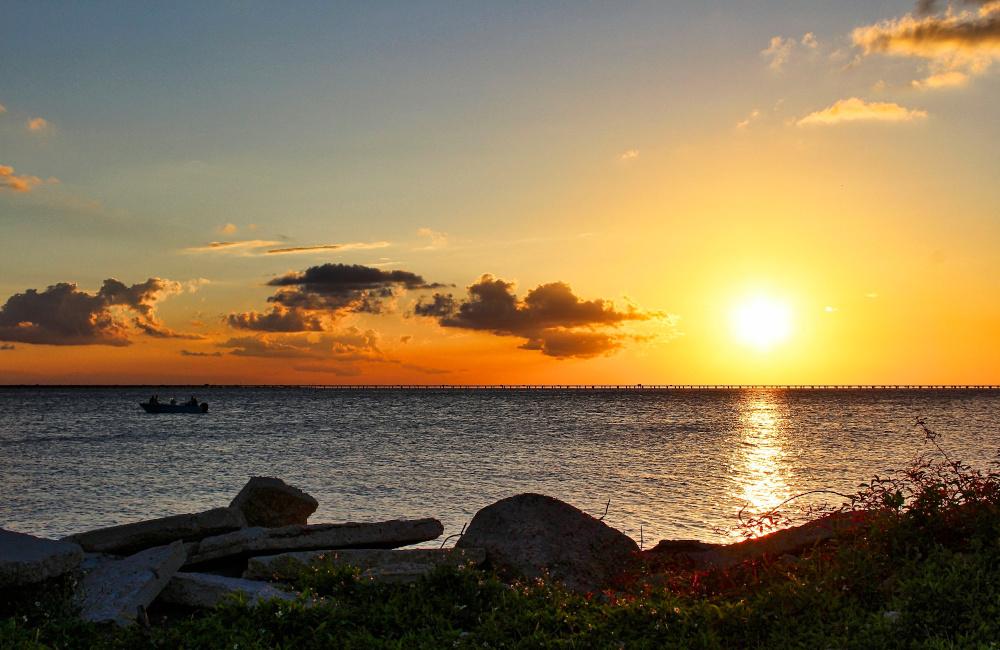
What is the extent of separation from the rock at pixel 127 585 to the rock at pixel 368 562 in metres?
1.07

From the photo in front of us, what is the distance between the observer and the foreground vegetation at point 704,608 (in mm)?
8039

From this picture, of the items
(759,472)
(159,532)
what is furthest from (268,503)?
(759,472)

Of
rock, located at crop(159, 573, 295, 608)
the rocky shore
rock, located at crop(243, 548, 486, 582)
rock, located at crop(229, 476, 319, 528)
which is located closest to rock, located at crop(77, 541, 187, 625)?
the rocky shore

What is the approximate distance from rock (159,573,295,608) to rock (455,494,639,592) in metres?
3.23

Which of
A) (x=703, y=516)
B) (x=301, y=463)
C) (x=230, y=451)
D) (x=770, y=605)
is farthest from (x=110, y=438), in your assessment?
(x=770, y=605)

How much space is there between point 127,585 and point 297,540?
283 centimetres

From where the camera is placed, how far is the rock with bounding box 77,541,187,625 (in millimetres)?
9633

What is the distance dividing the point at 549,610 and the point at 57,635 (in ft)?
16.9

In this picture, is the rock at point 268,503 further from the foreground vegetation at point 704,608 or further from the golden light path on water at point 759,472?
the golden light path on water at point 759,472

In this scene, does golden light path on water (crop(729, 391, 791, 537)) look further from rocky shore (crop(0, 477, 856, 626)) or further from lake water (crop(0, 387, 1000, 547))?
rocky shore (crop(0, 477, 856, 626))

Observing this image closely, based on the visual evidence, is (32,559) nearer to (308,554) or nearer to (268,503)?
(308,554)

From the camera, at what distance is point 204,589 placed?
10.3 metres

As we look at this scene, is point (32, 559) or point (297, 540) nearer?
point (32, 559)

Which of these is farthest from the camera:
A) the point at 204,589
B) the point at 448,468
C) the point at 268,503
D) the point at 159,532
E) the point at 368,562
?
the point at 448,468
